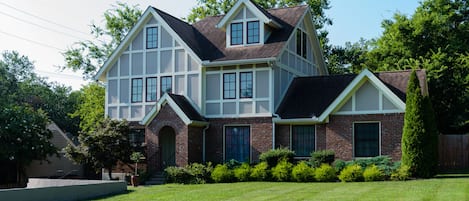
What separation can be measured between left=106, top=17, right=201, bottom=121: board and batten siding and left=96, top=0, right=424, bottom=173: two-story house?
5 centimetres

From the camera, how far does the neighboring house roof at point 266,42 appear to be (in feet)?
92.1

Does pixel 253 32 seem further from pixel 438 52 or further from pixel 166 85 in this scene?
pixel 438 52

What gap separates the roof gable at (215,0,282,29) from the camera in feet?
93.3

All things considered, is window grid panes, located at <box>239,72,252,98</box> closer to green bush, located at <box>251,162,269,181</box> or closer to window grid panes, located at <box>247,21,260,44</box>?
window grid panes, located at <box>247,21,260,44</box>

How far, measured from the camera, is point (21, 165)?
31.3m

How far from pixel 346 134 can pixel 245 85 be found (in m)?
5.55

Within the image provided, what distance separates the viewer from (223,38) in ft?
101

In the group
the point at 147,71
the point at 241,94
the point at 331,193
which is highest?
→ the point at 147,71

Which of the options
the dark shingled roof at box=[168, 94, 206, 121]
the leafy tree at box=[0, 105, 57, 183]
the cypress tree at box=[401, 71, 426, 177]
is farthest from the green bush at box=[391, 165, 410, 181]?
the leafy tree at box=[0, 105, 57, 183]

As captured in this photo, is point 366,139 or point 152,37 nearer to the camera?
point 366,139

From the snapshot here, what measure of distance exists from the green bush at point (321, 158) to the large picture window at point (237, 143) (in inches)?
151

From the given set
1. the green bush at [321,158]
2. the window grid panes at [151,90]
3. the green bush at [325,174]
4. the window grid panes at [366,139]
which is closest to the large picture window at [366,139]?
the window grid panes at [366,139]

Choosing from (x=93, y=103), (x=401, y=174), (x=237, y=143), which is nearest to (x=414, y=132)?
(x=401, y=174)

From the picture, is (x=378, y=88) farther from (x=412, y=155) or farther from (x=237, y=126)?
(x=237, y=126)
